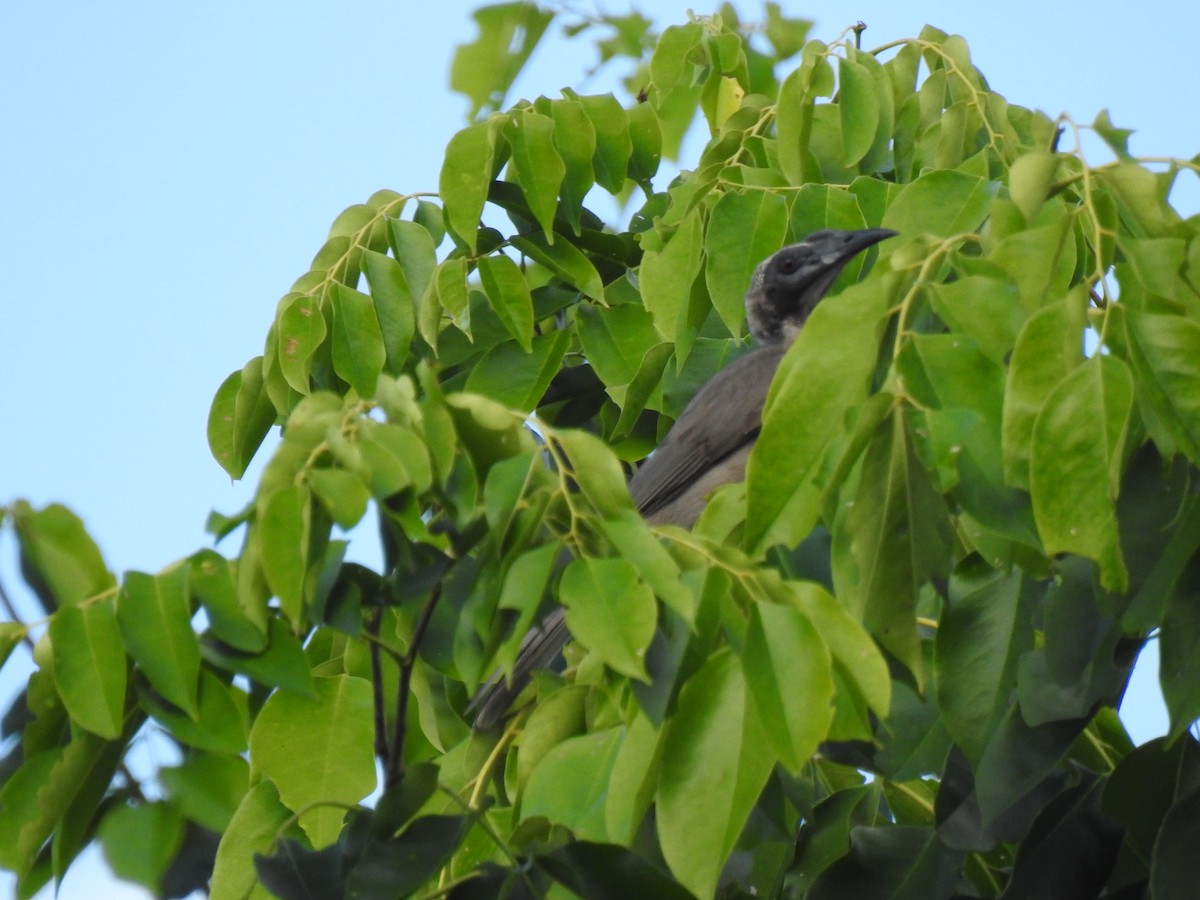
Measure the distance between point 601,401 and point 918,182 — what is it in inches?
68.4

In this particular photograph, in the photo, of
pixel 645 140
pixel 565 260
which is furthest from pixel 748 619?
pixel 645 140

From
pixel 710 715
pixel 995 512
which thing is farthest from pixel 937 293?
pixel 710 715

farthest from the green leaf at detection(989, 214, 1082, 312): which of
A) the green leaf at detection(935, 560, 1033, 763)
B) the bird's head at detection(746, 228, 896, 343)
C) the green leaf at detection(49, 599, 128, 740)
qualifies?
the bird's head at detection(746, 228, 896, 343)

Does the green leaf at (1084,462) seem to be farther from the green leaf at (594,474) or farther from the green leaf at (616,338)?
the green leaf at (616,338)

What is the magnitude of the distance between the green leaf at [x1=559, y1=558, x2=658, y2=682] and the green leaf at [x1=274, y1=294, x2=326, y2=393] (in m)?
1.84

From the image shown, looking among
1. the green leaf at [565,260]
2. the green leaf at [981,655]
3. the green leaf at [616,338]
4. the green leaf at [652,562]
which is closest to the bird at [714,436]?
the green leaf at [616,338]

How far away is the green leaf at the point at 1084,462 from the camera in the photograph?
190cm

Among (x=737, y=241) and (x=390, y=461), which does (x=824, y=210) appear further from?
(x=390, y=461)

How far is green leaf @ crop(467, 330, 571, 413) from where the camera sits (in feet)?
13.7

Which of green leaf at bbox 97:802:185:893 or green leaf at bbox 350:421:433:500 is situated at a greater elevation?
green leaf at bbox 350:421:433:500

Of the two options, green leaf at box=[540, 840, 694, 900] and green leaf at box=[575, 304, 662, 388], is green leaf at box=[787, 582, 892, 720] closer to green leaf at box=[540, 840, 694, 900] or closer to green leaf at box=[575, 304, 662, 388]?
green leaf at box=[540, 840, 694, 900]

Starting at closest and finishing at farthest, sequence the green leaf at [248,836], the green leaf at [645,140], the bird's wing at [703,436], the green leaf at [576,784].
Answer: the green leaf at [576,784] < the green leaf at [248,836] < the green leaf at [645,140] < the bird's wing at [703,436]

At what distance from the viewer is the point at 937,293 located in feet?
7.05

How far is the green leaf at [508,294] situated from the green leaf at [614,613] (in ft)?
6.19
